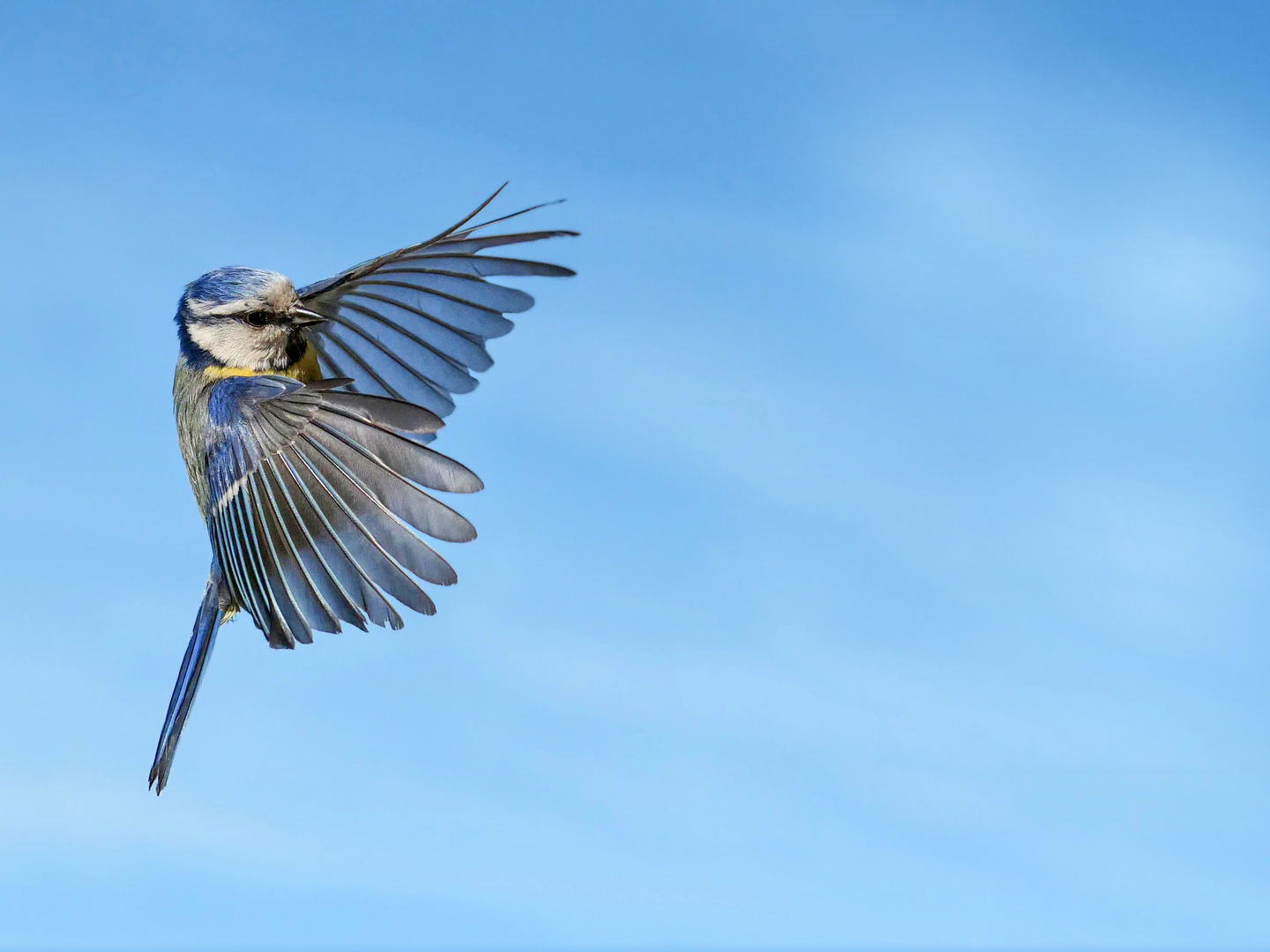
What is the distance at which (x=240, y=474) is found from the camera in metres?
3.14

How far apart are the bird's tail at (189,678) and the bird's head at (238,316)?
2.30 feet

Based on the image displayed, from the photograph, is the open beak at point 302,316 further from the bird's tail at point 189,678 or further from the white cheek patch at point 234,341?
the bird's tail at point 189,678

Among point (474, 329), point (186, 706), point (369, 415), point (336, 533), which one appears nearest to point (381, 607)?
point (336, 533)

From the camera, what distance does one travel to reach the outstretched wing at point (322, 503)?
9.23 ft

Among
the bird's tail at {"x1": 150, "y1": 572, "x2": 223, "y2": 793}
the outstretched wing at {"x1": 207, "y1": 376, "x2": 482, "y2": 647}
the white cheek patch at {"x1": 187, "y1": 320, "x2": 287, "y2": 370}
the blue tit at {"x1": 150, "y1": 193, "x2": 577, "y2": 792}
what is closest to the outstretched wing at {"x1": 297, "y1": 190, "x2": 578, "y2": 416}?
the blue tit at {"x1": 150, "y1": 193, "x2": 577, "y2": 792}

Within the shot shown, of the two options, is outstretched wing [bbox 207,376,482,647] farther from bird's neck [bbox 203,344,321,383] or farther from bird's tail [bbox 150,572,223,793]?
bird's neck [bbox 203,344,321,383]

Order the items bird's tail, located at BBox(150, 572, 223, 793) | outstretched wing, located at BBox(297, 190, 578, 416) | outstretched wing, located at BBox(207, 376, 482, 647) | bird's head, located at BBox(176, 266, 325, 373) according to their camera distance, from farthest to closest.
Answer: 1. outstretched wing, located at BBox(297, 190, 578, 416)
2. bird's head, located at BBox(176, 266, 325, 373)
3. bird's tail, located at BBox(150, 572, 223, 793)
4. outstretched wing, located at BBox(207, 376, 482, 647)

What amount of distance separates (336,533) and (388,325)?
4.01 ft

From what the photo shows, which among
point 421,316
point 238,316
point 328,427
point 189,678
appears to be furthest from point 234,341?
point 189,678

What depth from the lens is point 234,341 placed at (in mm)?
3600

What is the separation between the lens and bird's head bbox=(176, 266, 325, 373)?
3.58m

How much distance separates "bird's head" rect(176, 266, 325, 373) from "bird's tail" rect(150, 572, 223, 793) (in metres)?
0.70

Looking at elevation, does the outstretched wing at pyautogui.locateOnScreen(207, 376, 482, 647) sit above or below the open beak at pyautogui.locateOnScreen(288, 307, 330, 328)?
below

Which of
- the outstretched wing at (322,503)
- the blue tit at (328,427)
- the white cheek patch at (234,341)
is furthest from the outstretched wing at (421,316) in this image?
the outstretched wing at (322,503)
